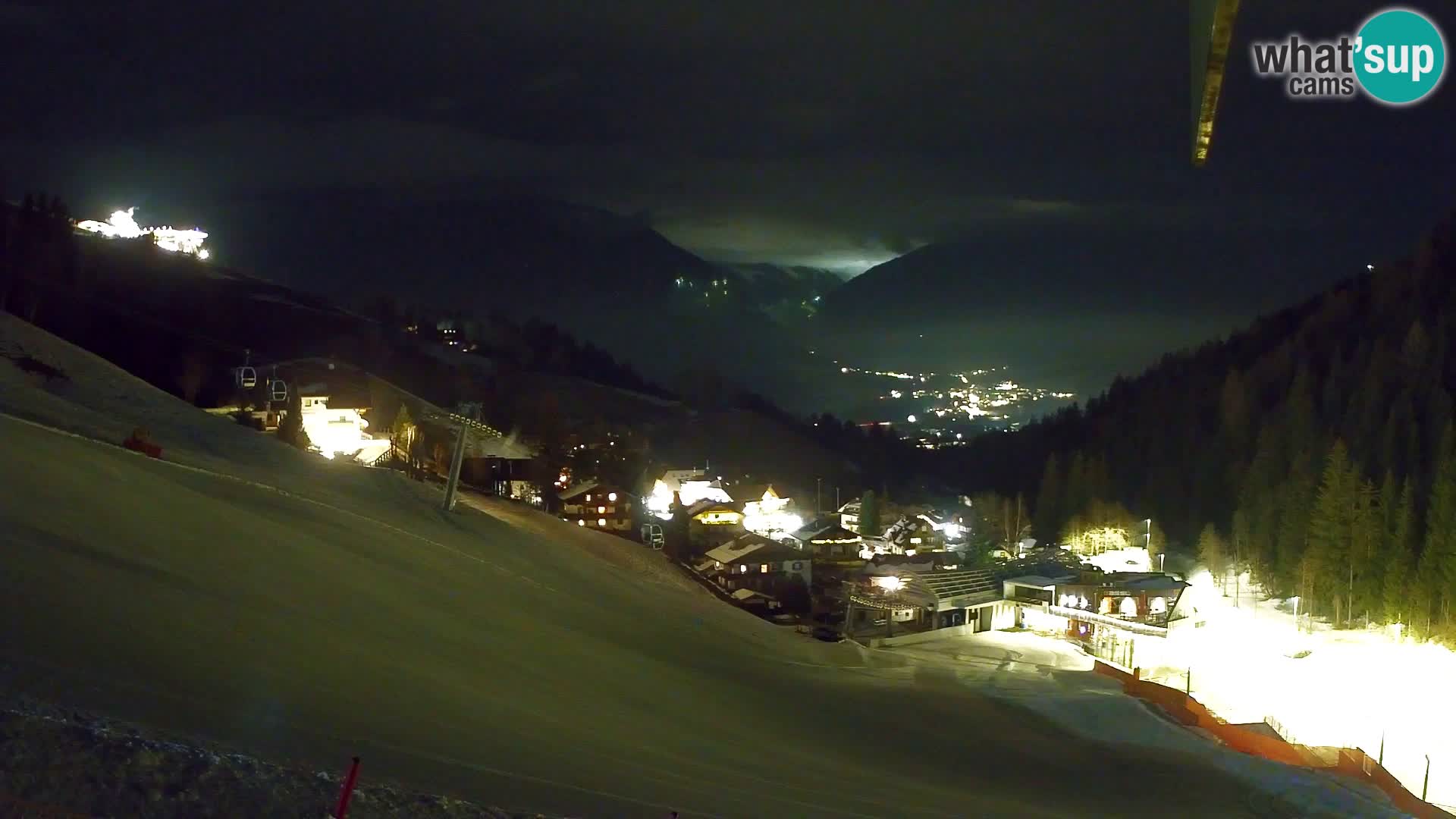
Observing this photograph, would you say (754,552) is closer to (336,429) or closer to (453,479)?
(336,429)

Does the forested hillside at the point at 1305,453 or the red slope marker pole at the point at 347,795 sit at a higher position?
the forested hillside at the point at 1305,453

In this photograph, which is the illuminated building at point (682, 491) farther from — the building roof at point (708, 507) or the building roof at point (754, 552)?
the building roof at point (754, 552)

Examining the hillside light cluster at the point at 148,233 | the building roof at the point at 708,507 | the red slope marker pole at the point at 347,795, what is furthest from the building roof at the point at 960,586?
the hillside light cluster at the point at 148,233

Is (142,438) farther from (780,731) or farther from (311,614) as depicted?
(780,731)

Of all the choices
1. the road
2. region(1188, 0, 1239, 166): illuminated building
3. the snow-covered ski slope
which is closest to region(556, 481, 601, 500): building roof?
the snow-covered ski slope

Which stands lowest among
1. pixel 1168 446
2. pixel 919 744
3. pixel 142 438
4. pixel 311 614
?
pixel 919 744

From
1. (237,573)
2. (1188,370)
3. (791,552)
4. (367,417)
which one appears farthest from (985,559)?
(1188,370)

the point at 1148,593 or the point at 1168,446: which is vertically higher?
the point at 1168,446

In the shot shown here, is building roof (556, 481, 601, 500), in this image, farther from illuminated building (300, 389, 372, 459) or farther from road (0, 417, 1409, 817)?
road (0, 417, 1409, 817)
